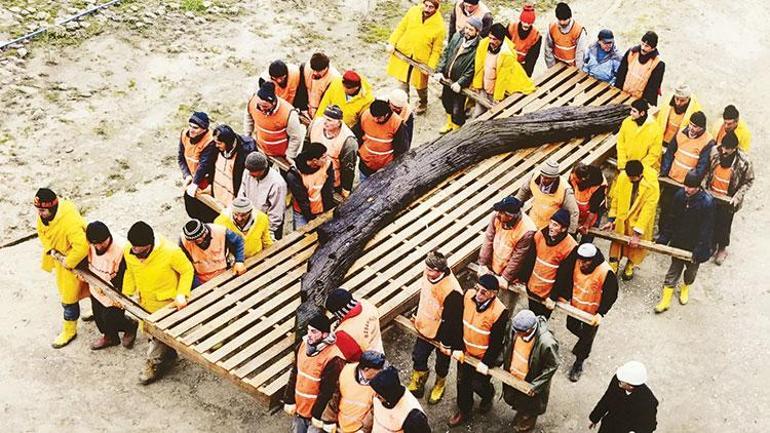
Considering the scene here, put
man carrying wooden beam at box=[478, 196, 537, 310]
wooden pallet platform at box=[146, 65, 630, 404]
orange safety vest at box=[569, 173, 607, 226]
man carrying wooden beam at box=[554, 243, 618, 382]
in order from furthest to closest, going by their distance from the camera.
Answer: orange safety vest at box=[569, 173, 607, 226]
man carrying wooden beam at box=[478, 196, 537, 310]
man carrying wooden beam at box=[554, 243, 618, 382]
wooden pallet platform at box=[146, 65, 630, 404]

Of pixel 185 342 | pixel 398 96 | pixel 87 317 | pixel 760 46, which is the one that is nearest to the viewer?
pixel 185 342

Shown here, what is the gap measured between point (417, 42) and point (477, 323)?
5.69 meters

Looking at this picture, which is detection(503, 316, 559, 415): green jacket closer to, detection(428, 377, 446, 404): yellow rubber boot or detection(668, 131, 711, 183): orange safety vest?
detection(428, 377, 446, 404): yellow rubber boot

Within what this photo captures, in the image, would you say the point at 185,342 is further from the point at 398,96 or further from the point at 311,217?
the point at 398,96

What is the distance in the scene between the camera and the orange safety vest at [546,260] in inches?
351

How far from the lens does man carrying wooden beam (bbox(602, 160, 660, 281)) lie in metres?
9.91

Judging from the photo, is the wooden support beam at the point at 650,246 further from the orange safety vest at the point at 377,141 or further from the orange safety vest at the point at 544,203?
the orange safety vest at the point at 377,141

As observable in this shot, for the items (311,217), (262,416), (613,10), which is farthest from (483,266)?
(613,10)

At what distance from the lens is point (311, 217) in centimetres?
1025

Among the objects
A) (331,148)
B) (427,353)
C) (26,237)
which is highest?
(331,148)

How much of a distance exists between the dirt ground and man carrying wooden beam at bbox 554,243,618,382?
3.15ft

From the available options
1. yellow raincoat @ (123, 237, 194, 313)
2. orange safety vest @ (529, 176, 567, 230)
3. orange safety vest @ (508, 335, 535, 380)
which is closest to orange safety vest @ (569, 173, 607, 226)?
orange safety vest @ (529, 176, 567, 230)

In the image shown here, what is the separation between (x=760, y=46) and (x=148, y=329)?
11.5 meters

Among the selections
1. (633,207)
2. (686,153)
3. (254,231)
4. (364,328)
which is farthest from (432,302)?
(686,153)
